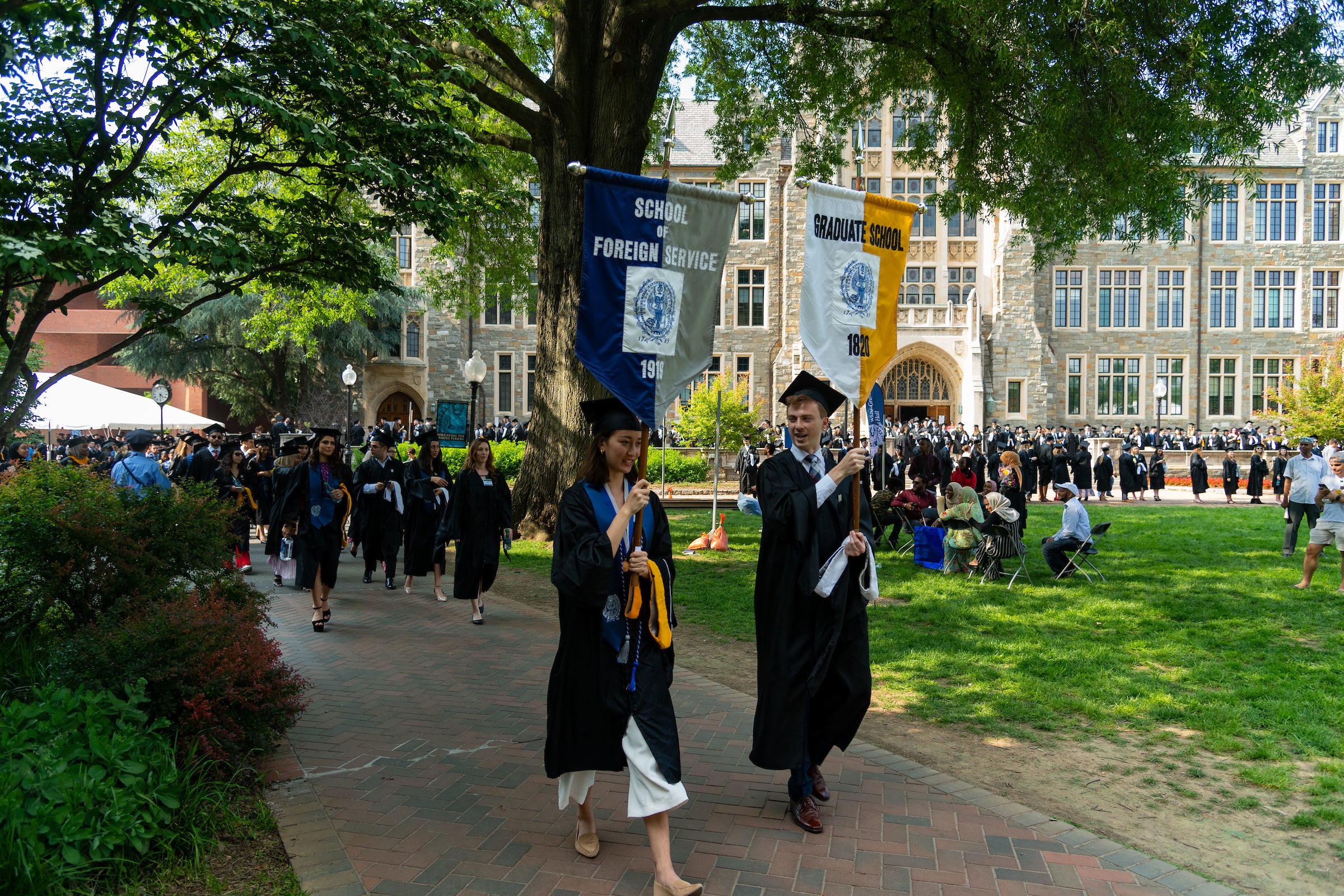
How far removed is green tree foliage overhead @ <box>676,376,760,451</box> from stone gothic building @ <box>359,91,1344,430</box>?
12.8 meters

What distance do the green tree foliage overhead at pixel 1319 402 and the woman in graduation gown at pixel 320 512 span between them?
3186 centimetres

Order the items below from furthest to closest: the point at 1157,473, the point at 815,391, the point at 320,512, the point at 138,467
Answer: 1. the point at 1157,473
2. the point at 138,467
3. the point at 320,512
4. the point at 815,391

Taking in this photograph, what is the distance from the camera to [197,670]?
4461 mm

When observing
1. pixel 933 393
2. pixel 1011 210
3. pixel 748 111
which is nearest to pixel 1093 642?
pixel 1011 210

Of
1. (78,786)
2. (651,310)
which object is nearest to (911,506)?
(651,310)

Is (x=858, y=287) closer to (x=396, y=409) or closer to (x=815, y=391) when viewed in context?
(x=815, y=391)

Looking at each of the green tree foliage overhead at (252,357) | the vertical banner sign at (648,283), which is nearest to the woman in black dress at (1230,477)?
the vertical banner sign at (648,283)

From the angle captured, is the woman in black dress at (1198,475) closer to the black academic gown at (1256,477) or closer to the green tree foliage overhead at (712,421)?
the black academic gown at (1256,477)

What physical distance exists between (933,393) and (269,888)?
3907cm

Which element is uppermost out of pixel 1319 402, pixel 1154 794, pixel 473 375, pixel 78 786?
pixel 1319 402

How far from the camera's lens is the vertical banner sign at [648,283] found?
13.2 ft

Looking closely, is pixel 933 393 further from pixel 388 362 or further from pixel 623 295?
pixel 623 295

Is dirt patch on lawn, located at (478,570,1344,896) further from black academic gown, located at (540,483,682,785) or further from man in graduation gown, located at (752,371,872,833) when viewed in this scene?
Answer: black academic gown, located at (540,483,682,785)

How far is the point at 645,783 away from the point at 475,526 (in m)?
5.88
